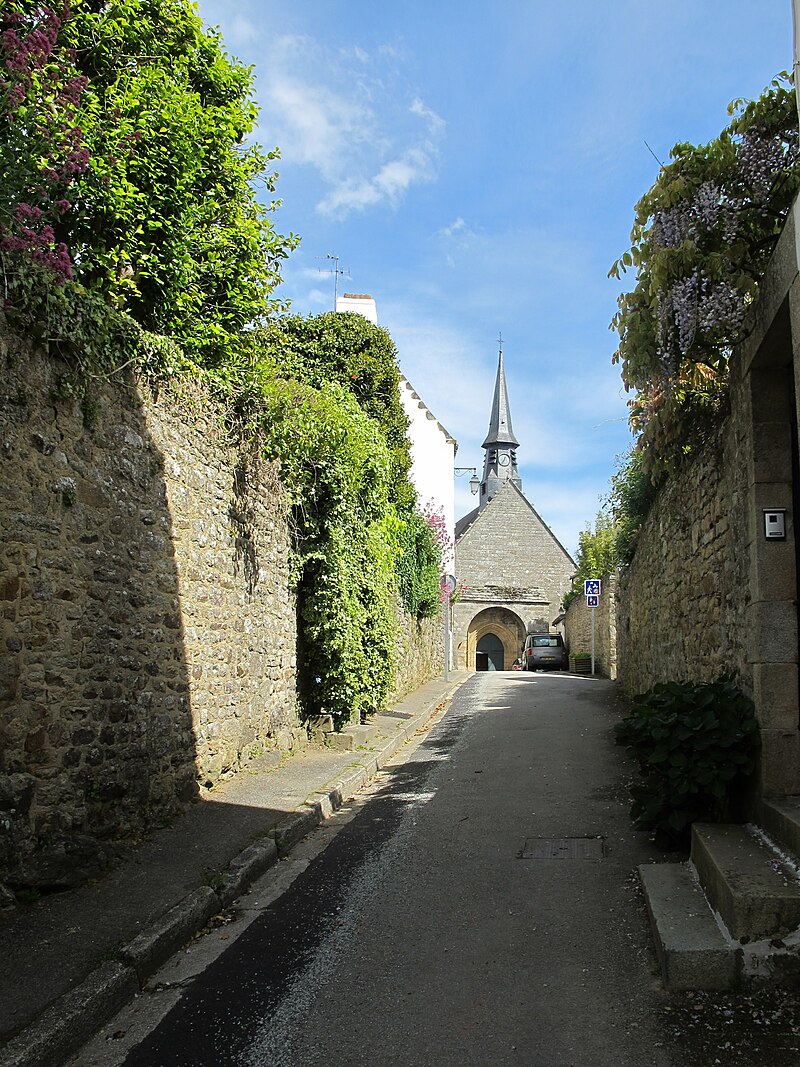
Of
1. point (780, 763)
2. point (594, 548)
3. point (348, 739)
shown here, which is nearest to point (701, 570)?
point (780, 763)

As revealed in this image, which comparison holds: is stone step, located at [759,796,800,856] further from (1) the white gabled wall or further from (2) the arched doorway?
(2) the arched doorway

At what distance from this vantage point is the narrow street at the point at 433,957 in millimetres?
3336

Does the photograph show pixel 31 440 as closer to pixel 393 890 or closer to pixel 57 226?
pixel 57 226


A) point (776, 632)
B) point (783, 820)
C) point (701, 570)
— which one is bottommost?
point (783, 820)

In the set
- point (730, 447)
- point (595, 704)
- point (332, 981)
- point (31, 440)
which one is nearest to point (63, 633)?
point (31, 440)

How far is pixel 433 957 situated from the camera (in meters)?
4.19

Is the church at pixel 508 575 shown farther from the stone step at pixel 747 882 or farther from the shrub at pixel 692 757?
the stone step at pixel 747 882

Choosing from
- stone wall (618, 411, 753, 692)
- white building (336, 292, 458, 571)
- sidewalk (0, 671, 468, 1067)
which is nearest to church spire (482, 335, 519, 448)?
white building (336, 292, 458, 571)

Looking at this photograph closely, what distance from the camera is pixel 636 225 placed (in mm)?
5984

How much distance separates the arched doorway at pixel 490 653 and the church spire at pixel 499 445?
32.4ft

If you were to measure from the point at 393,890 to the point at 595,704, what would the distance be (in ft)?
31.2

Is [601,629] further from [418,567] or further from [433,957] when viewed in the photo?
[433,957]

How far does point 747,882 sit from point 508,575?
131ft

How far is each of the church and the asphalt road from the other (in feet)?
117
